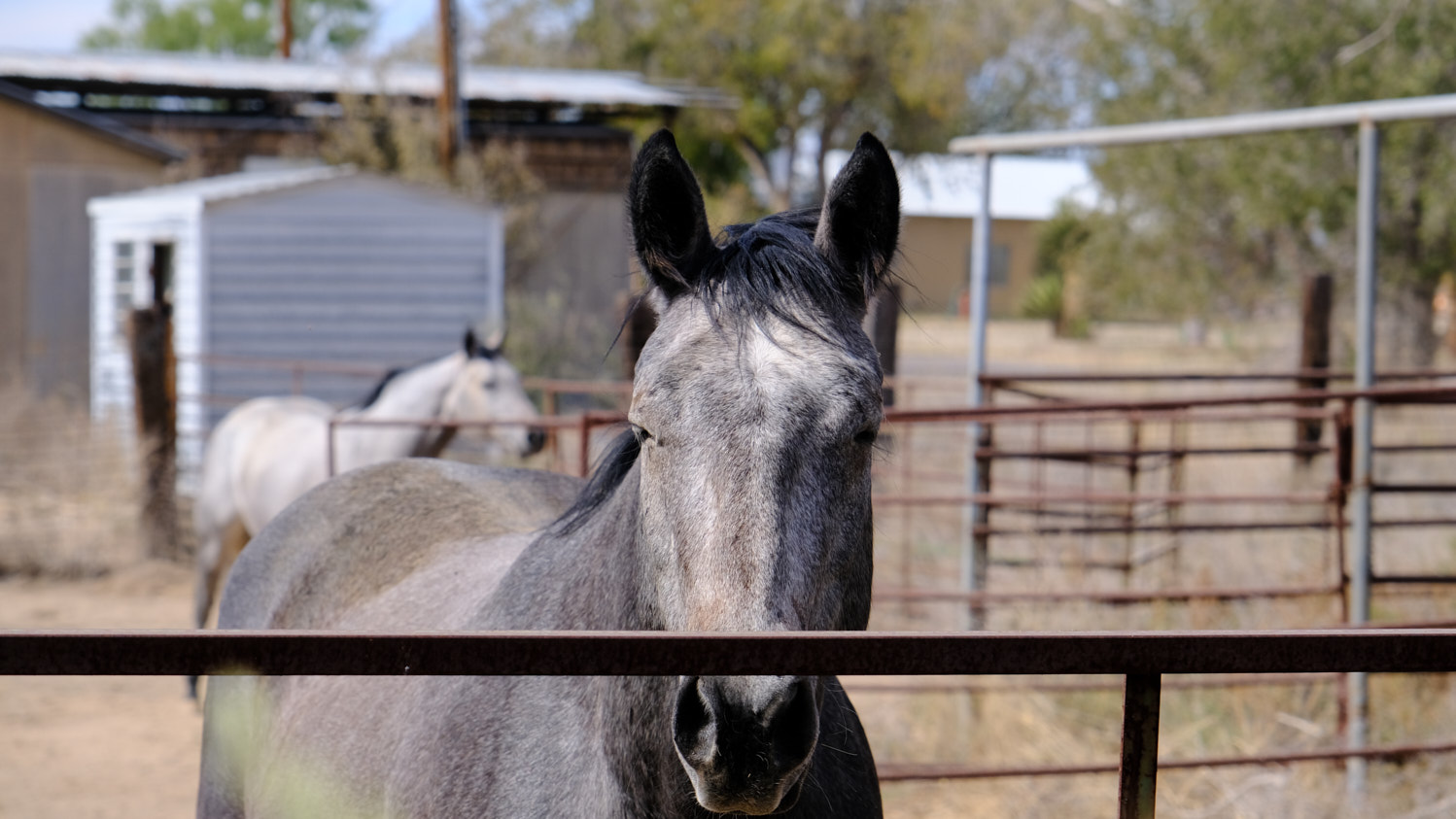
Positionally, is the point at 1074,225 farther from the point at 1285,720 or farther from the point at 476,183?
the point at 1285,720

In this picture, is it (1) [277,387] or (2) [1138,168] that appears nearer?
(1) [277,387]

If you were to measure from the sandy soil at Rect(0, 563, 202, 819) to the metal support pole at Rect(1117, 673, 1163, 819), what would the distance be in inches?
172

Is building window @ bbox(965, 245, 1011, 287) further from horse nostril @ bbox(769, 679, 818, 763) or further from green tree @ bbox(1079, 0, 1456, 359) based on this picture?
horse nostril @ bbox(769, 679, 818, 763)

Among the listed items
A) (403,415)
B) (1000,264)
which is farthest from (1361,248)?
(1000,264)

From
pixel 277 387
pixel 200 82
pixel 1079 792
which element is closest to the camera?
pixel 1079 792

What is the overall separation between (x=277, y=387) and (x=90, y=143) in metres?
6.31

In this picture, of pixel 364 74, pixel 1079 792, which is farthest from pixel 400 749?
A: pixel 364 74

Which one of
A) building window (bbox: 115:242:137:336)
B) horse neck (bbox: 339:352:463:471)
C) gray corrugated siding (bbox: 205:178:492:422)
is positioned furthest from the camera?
building window (bbox: 115:242:137:336)

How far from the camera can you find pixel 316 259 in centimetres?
1504

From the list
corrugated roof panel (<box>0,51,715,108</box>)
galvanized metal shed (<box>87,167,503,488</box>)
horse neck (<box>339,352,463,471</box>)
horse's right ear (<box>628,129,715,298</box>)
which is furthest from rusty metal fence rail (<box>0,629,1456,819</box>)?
corrugated roof panel (<box>0,51,715,108</box>)

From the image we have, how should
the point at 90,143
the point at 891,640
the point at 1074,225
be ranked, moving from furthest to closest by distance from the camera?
1. the point at 1074,225
2. the point at 90,143
3. the point at 891,640

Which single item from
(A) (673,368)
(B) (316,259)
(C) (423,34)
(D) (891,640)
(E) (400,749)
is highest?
(C) (423,34)

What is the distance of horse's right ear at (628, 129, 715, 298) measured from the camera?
6.19 feet

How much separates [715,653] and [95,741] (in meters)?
6.17
